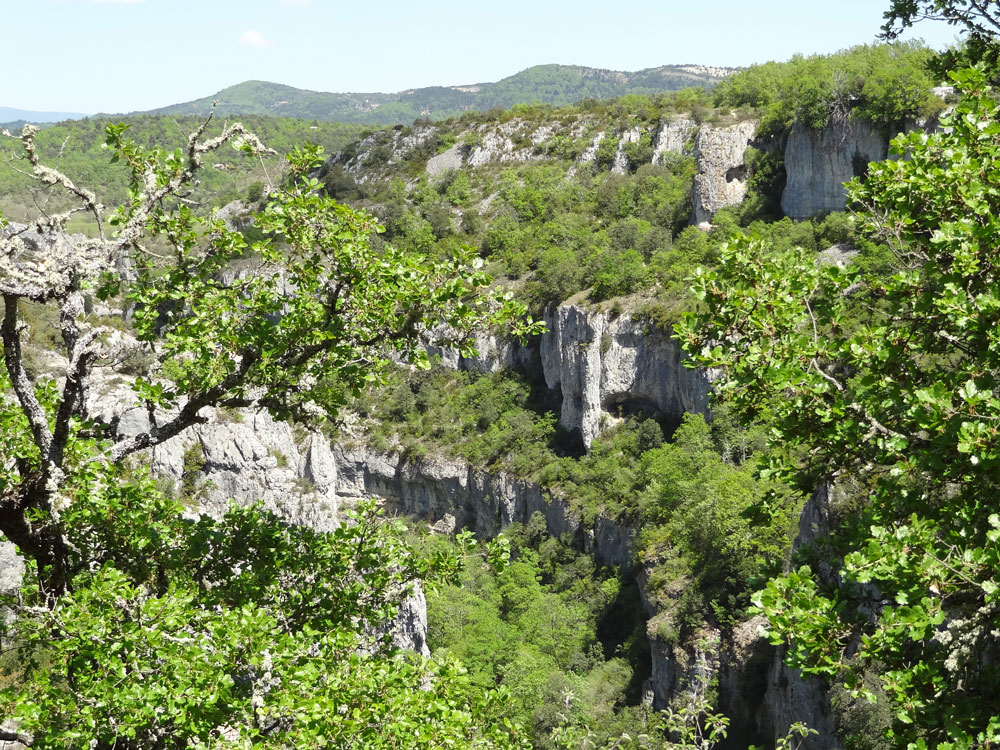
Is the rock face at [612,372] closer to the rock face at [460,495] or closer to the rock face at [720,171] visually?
the rock face at [460,495]

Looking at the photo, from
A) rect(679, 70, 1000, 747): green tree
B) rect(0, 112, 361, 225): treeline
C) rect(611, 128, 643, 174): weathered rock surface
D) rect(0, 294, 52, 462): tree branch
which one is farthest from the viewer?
rect(0, 112, 361, 225): treeline

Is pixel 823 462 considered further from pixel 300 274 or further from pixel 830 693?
pixel 830 693

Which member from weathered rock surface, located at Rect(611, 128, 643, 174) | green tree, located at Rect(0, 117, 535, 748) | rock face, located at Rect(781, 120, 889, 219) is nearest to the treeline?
weathered rock surface, located at Rect(611, 128, 643, 174)

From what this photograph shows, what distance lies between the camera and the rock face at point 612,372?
4700 centimetres

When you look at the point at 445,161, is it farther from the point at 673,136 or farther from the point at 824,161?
the point at 824,161

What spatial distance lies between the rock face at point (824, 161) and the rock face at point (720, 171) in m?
3.64

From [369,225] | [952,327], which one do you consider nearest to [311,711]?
[369,225]

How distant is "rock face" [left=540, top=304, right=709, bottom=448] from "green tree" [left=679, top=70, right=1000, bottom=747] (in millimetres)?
39596

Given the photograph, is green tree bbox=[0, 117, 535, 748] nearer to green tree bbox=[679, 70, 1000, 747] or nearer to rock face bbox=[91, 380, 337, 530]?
green tree bbox=[679, 70, 1000, 747]

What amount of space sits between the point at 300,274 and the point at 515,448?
158 ft

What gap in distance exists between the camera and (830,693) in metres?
20.8

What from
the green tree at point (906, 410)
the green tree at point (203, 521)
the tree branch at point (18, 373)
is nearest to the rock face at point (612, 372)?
the green tree at point (906, 410)

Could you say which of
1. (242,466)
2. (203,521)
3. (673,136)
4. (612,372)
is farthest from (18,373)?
(673,136)

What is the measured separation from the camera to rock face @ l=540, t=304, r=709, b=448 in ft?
154
